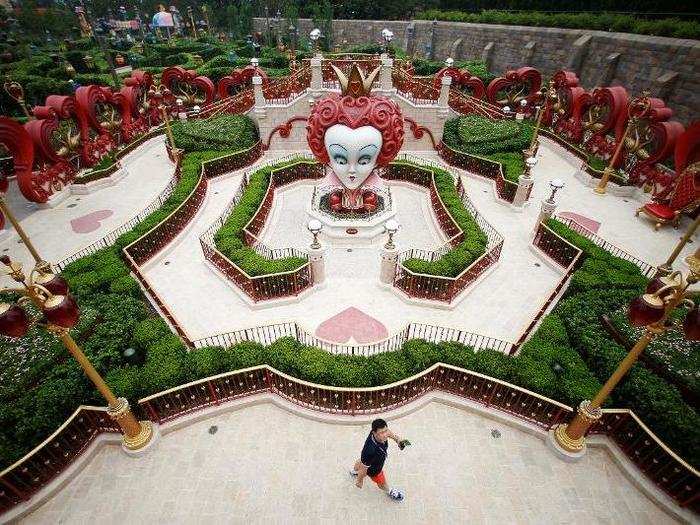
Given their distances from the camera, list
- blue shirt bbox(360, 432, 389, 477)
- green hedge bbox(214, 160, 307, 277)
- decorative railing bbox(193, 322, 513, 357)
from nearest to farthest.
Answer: blue shirt bbox(360, 432, 389, 477) → decorative railing bbox(193, 322, 513, 357) → green hedge bbox(214, 160, 307, 277)

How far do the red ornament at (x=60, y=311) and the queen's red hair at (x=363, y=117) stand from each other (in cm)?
1002

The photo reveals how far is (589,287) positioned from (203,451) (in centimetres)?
1159

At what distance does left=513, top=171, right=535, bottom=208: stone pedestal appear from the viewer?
16.1 meters

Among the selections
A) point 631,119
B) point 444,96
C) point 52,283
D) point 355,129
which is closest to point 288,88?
point 444,96

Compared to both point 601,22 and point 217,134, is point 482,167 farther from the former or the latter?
point 601,22

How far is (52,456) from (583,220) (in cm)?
1945

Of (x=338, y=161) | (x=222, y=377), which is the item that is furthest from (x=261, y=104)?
(x=222, y=377)

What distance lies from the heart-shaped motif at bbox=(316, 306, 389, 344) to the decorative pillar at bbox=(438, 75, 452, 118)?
15021 mm

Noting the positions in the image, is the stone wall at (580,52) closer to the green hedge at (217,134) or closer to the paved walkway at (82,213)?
the green hedge at (217,134)

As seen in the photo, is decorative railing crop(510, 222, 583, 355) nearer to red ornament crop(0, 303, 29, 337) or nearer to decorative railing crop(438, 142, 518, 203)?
decorative railing crop(438, 142, 518, 203)

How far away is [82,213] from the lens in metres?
16.8

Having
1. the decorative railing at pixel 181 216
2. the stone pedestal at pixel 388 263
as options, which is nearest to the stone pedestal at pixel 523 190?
the stone pedestal at pixel 388 263

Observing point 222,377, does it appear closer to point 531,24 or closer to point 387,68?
point 387,68

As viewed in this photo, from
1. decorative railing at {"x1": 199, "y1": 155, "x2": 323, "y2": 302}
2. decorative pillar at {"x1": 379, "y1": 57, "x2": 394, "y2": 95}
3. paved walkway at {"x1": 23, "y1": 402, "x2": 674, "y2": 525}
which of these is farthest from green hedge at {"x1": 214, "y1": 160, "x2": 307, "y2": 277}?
decorative pillar at {"x1": 379, "y1": 57, "x2": 394, "y2": 95}
